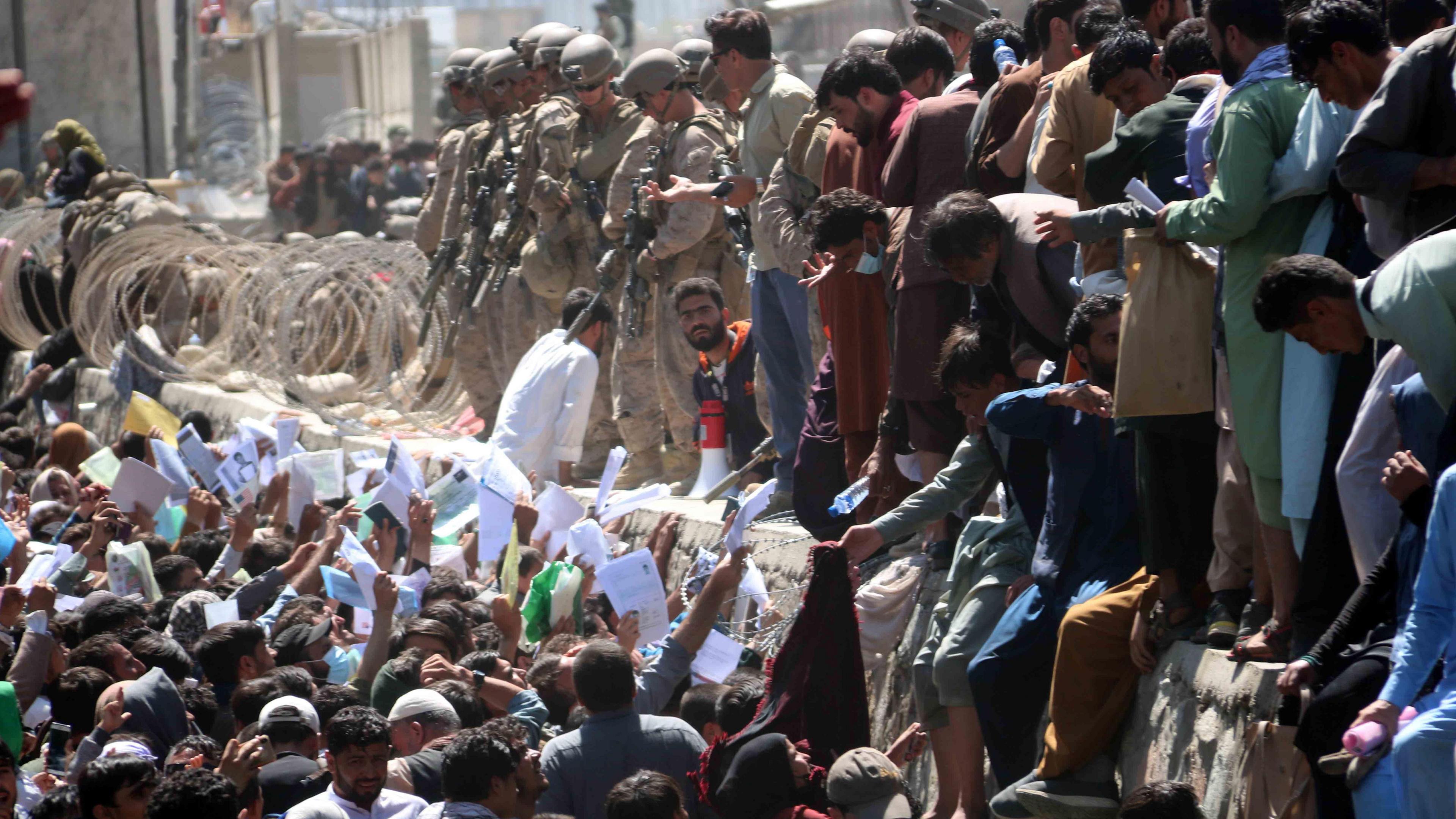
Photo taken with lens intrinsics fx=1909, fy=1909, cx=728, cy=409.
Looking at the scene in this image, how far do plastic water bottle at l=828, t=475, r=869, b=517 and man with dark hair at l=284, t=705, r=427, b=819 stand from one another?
5.57 feet

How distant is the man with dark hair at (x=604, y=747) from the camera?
5375 millimetres

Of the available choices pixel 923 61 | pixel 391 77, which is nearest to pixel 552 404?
pixel 923 61

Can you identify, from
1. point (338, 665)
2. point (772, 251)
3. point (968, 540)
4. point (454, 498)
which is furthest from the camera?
point (454, 498)

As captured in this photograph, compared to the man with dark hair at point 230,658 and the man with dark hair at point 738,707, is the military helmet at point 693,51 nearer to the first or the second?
the man with dark hair at point 230,658

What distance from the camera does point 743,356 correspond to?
360 inches

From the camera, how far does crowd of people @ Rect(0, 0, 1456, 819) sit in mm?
4367

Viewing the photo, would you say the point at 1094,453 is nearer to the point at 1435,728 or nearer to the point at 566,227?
the point at 1435,728

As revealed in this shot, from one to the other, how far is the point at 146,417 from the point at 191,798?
24.8 ft

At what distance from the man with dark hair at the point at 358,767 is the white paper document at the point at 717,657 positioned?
1.27 m

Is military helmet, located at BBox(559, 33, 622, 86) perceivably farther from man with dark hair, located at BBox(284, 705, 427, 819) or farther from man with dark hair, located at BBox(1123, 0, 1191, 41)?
man with dark hair, located at BBox(284, 705, 427, 819)

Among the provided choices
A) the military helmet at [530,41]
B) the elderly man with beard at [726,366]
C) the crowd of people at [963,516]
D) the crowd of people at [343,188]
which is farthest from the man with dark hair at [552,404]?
the crowd of people at [343,188]

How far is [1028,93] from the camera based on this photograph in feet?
20.8

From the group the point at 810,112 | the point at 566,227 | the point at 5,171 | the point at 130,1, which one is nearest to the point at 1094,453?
the point at 810,112

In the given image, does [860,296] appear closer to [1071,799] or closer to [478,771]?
[1071,799]
